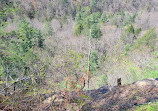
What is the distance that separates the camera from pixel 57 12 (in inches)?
1726

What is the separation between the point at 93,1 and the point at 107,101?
46.0 m

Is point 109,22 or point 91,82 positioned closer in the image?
point 91,82

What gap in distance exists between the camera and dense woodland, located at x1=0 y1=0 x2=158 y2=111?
14.8 feet

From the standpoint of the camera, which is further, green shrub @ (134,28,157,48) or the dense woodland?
green shrub @ (134,28,157,48)

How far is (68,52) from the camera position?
332 inches

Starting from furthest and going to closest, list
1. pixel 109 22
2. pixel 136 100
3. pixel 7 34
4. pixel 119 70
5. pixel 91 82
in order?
1. pixel 109 22
2. pixel 91 82
3. pixel 119 70
4. pixel 7 34
5. pixel 136 100

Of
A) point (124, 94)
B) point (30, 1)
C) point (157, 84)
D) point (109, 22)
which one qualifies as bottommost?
point (124, 94)

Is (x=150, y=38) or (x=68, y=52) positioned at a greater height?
(x=150, y=38)

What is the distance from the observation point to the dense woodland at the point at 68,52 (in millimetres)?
4508

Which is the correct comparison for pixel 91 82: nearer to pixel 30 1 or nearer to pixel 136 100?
pixel 136 100

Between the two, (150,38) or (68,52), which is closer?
(68,52)

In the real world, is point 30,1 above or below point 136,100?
above

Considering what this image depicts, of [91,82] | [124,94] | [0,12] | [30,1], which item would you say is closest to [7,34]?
[0,12]

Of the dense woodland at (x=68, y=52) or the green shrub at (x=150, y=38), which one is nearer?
the dense woodland at (x=68, y=52)
